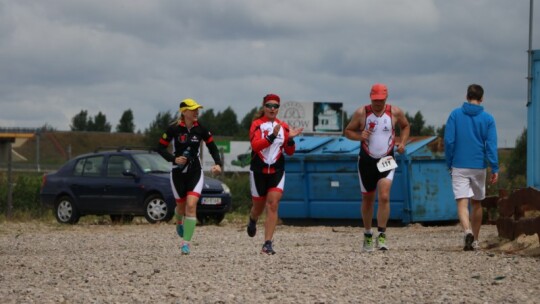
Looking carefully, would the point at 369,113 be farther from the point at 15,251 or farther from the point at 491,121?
the point at 15,251

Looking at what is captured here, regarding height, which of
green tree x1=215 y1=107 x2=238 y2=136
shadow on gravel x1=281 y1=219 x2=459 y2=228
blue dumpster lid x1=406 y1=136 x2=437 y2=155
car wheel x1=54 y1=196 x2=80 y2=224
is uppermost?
green tree x1=215 y1=107 x2=238 y2=136

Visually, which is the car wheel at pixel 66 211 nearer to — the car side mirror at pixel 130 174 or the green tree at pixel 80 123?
the car side mirror at pixel 130 174

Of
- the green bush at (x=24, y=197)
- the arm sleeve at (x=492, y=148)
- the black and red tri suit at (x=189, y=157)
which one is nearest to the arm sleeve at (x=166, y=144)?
the black and red tri suit at (x=189, y=157)

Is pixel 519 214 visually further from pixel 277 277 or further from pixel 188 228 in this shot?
pixel 277 277

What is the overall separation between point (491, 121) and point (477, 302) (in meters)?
4.97

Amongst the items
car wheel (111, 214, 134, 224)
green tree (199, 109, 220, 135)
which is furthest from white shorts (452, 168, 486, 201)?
green tree (199, 109, 220, 135)

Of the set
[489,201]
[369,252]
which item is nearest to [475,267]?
[369,252]

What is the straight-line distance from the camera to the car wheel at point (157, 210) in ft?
77.7

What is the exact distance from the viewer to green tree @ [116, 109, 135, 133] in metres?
131

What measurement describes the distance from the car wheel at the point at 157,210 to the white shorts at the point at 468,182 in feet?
36.3

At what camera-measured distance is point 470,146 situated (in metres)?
13.4

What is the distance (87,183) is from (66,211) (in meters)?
0.80

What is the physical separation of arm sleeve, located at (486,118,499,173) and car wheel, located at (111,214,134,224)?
12863mm

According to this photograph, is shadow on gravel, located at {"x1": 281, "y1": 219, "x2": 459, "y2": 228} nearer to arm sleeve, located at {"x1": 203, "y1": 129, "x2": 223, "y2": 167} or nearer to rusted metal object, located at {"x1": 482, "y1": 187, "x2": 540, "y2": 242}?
rusted metal object, located at {"x1": 482, "y1": 187, "x2": 540, "y2": 242}
